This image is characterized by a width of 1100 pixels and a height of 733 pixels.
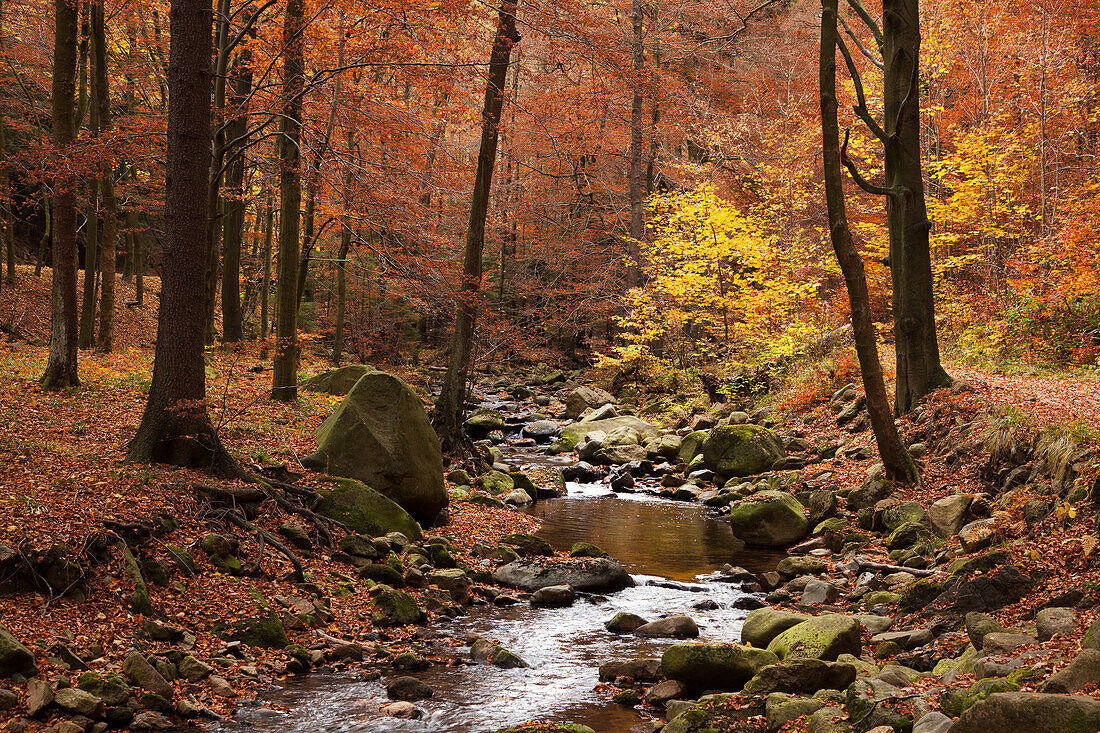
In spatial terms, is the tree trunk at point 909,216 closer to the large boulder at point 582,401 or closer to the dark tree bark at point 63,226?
the large boulder at point 582,401

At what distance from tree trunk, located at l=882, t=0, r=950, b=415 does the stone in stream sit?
6.74 m

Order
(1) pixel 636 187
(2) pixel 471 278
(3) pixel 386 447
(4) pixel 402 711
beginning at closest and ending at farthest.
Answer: (4) pixel 402 711 < (3) pixel 386 447 < (2) pixel 471 278 < (1) pixel 636 187

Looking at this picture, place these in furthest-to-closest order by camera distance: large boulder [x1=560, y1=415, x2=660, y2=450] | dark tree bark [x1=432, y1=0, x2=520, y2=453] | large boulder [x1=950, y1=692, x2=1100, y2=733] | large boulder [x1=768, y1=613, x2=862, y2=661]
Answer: large boulder [x1=560, y1=415, x2=660, y2=450] → dark tree bark [x1=432, y1=0, x2=520, y2=453] → large boulder [x1=768, y1=613, x2=862, y2=661] → large boulder [x1=950, y1=692, x2=1100, y2=733]

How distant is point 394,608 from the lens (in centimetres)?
709

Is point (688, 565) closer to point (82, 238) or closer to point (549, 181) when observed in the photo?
point (549, 181)

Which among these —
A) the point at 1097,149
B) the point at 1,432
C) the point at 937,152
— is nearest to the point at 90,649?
the point at 1,432

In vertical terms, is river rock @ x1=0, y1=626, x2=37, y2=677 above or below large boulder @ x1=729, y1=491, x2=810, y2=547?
above

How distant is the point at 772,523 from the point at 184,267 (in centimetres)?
799

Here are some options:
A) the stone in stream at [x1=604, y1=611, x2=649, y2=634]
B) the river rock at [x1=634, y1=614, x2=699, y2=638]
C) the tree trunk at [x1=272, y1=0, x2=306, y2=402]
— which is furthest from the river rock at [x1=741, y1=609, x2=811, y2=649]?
the tree trunk at [x1=272, y1=0, x2=306, y2=402]

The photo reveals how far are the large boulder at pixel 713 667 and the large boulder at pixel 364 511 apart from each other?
4078mm

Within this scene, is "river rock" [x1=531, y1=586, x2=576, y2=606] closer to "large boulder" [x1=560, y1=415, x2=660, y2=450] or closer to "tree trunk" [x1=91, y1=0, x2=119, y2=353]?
"large boulder" [x1=560, y1=415, x2=660, y2=450]

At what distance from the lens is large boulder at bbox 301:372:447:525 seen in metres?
9.44

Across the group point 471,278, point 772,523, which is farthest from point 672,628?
point 471,278

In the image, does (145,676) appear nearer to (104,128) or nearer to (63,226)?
(63,226)
